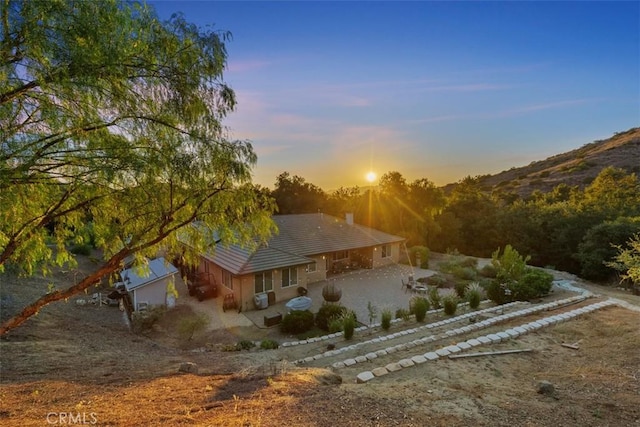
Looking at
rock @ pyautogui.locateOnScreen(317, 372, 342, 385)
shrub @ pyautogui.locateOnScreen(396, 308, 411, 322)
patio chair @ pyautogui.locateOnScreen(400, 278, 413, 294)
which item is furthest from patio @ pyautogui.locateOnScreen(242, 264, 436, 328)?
rock @ pyautogui.locateOnScreen(317, 372, 342, 385)

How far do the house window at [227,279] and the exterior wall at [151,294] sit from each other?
9.42ft

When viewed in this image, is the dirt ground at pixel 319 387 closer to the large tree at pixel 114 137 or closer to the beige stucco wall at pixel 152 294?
the large tree at pixel 114 137

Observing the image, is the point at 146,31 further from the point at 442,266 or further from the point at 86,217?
the point at 442,266

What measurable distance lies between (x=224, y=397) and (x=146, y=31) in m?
5.66

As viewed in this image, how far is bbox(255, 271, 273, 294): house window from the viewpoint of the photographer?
15.9 m

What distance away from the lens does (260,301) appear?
50.5 ft

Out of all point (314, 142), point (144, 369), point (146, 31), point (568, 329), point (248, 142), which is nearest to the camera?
point (146, 31)

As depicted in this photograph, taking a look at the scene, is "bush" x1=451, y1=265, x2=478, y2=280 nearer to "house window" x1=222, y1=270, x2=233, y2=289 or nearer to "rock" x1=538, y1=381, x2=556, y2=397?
"house window" x1=222, y1=270, x2=233, y2=289

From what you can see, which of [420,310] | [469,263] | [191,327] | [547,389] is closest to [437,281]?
[469,263]

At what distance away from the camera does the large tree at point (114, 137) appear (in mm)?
3984

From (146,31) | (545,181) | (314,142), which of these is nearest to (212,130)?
(146,31)

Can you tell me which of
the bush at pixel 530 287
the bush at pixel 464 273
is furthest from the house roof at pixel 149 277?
the bush at pixel 464 273

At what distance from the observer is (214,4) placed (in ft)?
24.2

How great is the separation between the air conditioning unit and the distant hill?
48.2 metres
